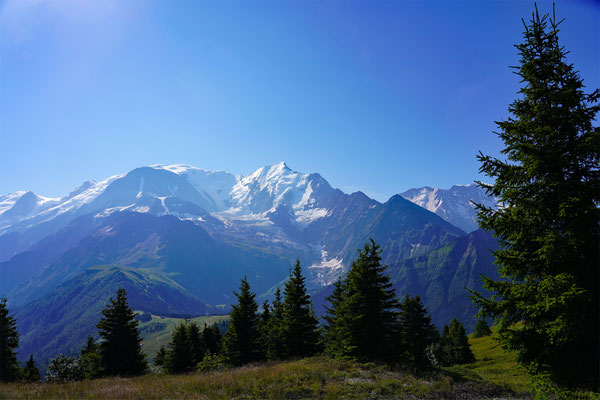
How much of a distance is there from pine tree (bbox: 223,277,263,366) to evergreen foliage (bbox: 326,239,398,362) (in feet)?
50.0

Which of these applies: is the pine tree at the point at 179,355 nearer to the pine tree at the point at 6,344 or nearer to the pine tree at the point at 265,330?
the pine tree at the point at 265,330

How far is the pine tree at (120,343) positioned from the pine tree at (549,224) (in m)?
36.4

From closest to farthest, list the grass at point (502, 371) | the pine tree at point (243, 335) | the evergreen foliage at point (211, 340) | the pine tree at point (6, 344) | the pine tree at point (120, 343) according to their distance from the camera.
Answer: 1. the grass at point (502, 371)
2. the pine tree at point (120, 343)
3. the pine tree at point (6, 344)
4. the pine tree at point (243, 335)
5. the evergreen foliage at point (211, 340)

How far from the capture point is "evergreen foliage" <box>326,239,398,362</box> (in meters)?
23.9

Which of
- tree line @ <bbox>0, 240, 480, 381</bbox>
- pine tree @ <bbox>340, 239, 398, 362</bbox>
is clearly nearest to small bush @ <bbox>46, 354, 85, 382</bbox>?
tree line @ <bbox>0, 240, 480, 381</bbox>

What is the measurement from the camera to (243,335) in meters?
36.7

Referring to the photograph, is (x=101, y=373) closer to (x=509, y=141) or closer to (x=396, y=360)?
(x=396, y=360)

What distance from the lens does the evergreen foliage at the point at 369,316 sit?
23.9 meters

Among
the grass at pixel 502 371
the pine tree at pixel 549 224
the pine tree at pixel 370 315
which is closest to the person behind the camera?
the pine tree at pixel 549 224

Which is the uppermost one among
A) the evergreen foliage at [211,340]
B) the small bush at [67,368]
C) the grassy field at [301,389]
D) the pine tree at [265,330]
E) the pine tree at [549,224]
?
the pine tree at [549,224]

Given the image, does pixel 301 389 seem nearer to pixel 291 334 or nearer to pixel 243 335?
pixel 291 334

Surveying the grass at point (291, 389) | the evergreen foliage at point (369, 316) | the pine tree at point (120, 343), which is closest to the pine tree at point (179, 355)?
the pine tree at point (120, 343)

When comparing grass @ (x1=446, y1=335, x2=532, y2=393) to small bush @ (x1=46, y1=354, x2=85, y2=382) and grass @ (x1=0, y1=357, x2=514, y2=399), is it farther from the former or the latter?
small bush @ (x1=46, y1=354, x2=85, y2=382)

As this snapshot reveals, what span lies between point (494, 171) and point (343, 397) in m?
12.5
